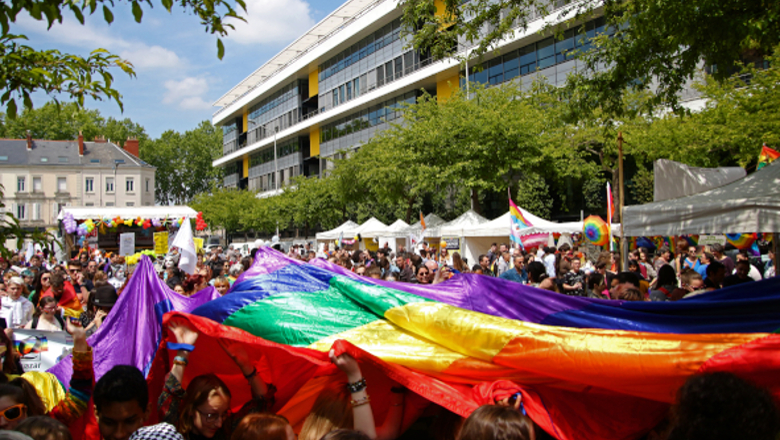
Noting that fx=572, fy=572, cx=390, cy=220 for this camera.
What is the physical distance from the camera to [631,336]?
117 inches

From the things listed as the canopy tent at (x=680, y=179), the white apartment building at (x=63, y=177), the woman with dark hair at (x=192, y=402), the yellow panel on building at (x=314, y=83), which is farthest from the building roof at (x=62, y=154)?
the woman with dark hair at (x=192, y=402)

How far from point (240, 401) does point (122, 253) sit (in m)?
14.4

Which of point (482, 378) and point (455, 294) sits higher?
point (455, 294)

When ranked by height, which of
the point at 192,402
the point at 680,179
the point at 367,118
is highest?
the point at 367,118

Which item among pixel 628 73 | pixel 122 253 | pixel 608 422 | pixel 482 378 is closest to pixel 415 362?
pixel 482 378

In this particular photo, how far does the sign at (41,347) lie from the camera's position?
219 inches

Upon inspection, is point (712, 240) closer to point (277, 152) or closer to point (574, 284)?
point (574, 284)

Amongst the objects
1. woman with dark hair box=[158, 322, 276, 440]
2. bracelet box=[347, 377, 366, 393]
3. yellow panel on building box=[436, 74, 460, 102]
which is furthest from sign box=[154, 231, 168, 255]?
yellow panel on building box=[436, 74, 460, 102]

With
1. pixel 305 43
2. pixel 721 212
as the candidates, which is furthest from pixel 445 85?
pixel 721 212

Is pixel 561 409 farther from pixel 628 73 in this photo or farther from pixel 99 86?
pixel 628 73

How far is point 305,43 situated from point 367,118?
14.1 meters

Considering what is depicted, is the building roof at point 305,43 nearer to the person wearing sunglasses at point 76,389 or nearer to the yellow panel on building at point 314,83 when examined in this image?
the yellow panel on building at point 314,83

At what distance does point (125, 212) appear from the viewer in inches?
960

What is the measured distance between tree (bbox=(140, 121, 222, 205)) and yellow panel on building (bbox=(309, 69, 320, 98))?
107ft
